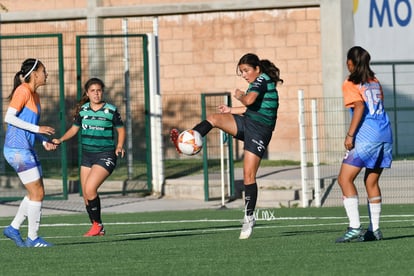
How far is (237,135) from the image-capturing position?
44.7ft

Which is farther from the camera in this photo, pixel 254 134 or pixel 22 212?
pixel 254 134

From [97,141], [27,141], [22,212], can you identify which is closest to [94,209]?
[97,141]

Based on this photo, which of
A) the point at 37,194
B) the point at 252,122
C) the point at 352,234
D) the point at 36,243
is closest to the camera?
the point at 352,234

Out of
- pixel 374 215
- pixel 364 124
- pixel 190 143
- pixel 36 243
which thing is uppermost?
pixel 364 124

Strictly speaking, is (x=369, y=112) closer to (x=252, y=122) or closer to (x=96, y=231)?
(x=252, y=122)

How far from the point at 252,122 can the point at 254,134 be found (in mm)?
145

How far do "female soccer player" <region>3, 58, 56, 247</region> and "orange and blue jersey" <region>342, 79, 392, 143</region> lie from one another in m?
3.03

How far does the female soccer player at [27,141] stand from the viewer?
42.5ft

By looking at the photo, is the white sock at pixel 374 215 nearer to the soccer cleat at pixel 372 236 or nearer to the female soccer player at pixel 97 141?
the soccer cleat at pixel 372 236

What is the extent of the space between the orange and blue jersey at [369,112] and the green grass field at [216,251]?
41.1 inches

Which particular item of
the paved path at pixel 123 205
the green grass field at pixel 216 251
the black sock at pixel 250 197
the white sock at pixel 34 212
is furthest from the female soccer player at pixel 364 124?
the paved path at pixel 123 205

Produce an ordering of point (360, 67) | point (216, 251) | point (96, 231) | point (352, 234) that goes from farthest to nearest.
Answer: point (96, 231)
point (352, 234)
point (360, 67)
point (216, 251)

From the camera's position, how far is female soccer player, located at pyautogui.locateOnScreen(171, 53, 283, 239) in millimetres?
13484

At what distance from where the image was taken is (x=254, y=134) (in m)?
13.5
